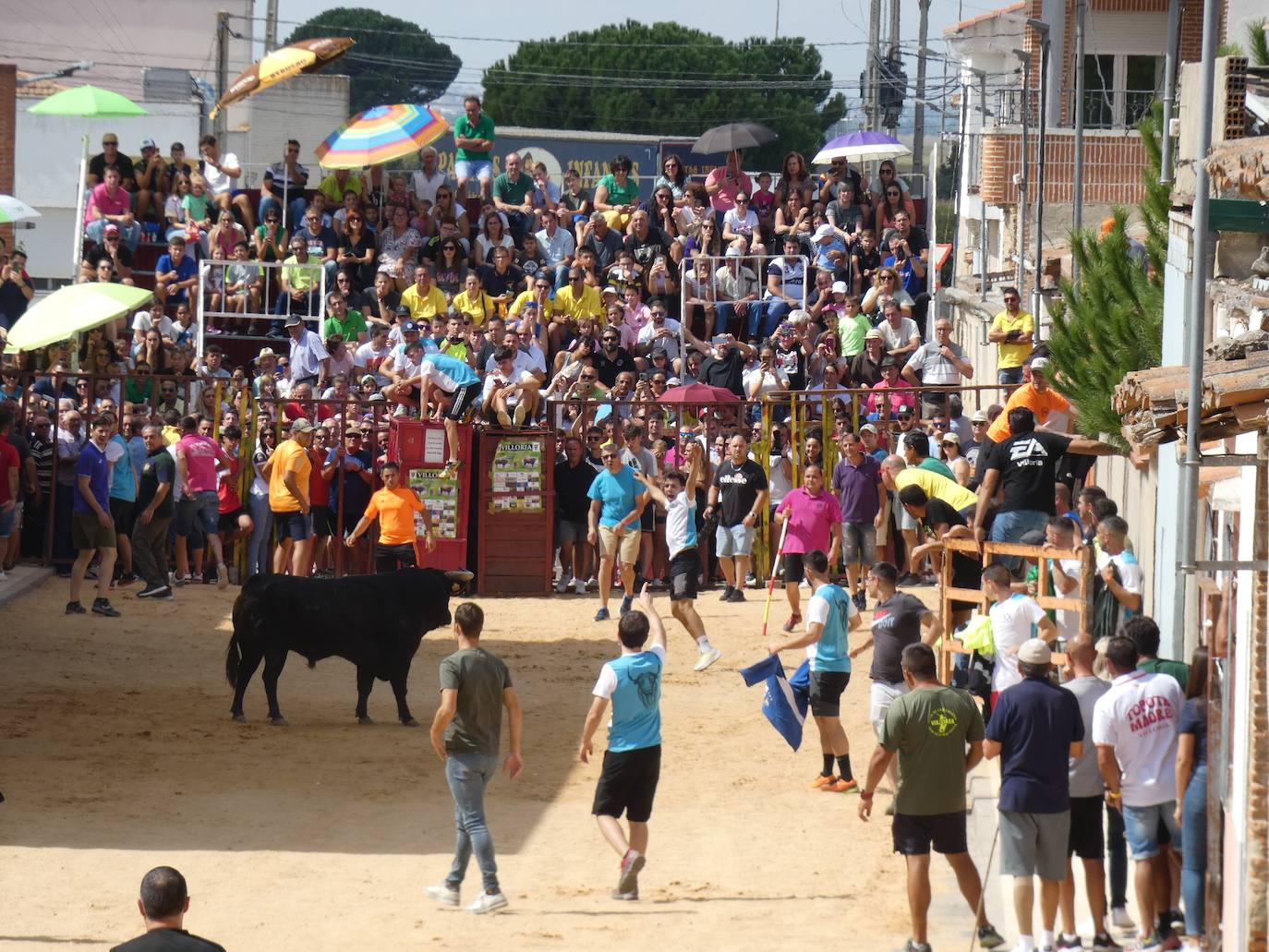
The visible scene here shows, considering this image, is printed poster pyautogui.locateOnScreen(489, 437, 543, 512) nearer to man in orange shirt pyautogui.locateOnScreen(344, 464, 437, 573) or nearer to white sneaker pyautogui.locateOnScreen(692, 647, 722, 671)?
man in orange shirt pyautogui.locateOnScreen(344, 464, 437, 573)

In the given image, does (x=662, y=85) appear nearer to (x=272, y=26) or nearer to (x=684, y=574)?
(x=272, y=26)

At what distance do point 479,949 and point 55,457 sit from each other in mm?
12420

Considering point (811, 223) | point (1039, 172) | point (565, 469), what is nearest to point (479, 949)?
point (565, 469)

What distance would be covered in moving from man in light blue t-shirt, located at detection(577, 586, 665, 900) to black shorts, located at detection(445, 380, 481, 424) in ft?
36.2

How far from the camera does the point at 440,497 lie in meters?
21.1

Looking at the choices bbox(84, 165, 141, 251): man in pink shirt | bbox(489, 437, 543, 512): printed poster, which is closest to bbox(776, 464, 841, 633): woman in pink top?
bbox(489, 437, 543, 512): printed poster

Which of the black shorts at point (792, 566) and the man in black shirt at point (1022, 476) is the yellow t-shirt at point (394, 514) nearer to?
the black shorts at point (792, 566)

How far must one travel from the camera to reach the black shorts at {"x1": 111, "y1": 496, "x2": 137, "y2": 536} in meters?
19.9

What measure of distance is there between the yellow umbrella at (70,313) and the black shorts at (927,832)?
13.5 meters

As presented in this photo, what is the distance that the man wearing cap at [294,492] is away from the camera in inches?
789

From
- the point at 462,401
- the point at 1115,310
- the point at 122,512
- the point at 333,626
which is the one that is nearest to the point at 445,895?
the point at 333,626

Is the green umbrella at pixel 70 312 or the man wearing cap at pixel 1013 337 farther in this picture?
the man wearing cap at pixel 1013 337

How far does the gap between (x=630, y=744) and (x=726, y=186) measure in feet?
63.0

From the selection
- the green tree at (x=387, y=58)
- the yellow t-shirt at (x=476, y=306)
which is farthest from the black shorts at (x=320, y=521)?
the green tree at (x=387, y=58)
